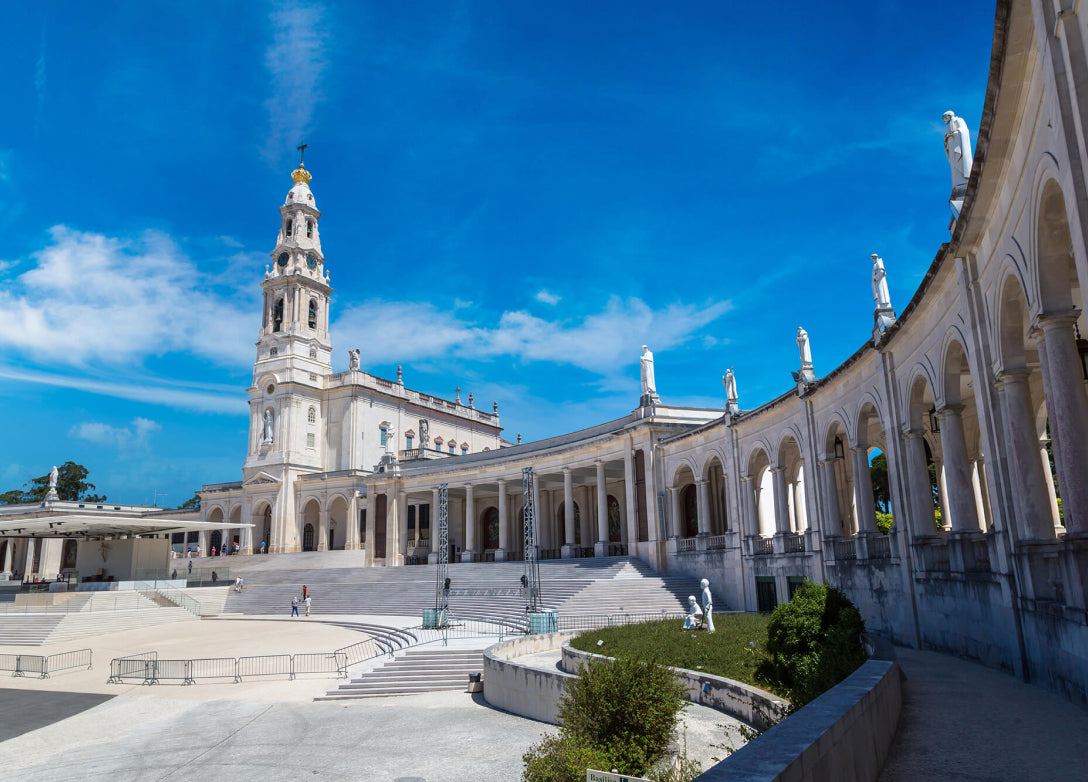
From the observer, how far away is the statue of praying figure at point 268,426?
62.8 m

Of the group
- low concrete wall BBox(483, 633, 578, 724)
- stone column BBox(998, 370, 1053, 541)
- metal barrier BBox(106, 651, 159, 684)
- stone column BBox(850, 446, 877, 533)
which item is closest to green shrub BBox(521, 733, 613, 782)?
low concrete wall BBox(483, 633, 578, 724)

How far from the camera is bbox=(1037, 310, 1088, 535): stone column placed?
418 inches

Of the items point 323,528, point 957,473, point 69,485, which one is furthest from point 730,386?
point 69,485

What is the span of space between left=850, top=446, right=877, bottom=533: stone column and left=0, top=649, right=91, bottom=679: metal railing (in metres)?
26.7

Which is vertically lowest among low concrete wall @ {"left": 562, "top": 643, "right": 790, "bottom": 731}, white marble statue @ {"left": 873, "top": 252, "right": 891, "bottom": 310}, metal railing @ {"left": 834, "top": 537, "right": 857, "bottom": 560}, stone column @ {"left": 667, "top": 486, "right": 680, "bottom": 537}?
low concrete wall @ {"left": 562, "top": 643, "right": 790, "bottom": 731}

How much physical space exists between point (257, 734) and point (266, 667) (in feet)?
29.0

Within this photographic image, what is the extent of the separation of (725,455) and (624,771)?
27.0 meters

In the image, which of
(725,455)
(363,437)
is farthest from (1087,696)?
(363,437)

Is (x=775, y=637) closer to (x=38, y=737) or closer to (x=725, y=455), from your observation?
(x=38, y=737)

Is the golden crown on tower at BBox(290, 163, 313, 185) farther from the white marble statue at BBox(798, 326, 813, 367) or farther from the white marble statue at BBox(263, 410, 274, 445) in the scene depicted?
the white marble statue at BBox(798, 326, 813, 367)

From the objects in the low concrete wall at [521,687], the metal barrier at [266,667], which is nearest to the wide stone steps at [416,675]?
the low concrete wall at [521,687]

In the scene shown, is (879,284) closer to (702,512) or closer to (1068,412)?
(1068,412)

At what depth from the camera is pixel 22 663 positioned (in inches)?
1076

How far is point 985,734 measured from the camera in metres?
8.38
